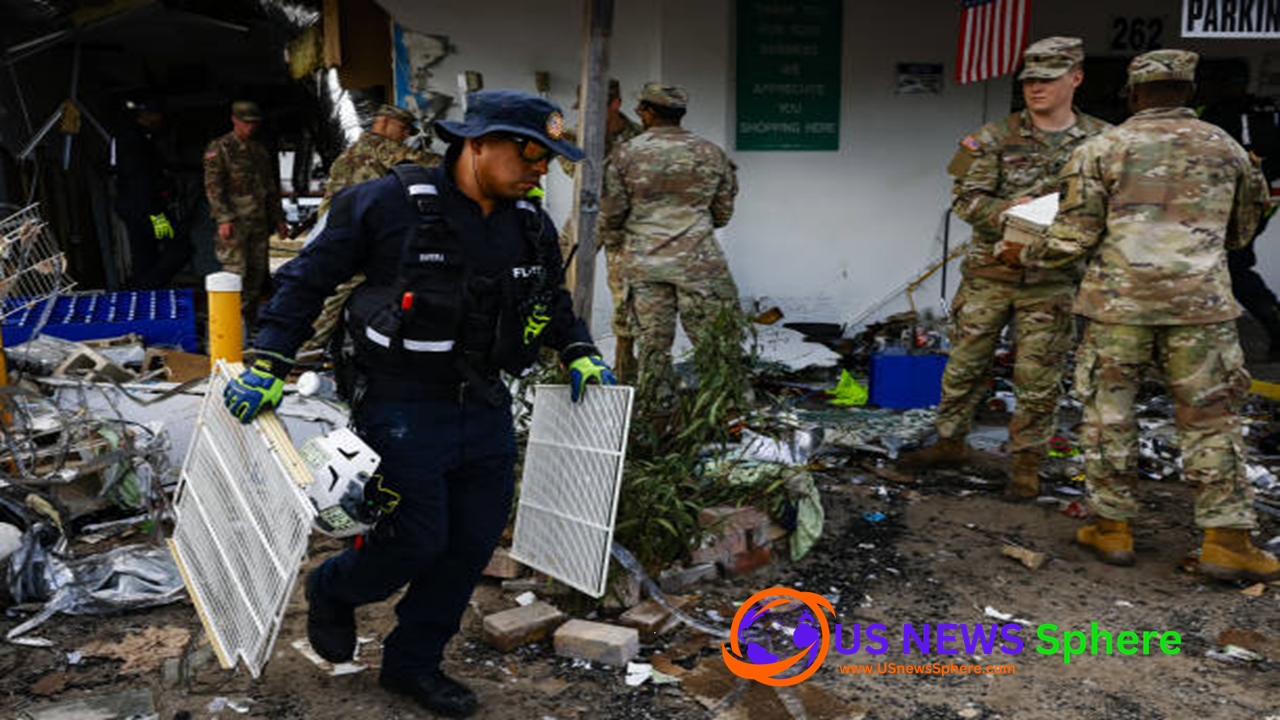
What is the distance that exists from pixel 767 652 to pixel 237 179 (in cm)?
628

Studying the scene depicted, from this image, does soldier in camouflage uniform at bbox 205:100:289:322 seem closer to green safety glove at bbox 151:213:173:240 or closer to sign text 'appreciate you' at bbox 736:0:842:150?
green safety glove at bbox 151:213:173:240

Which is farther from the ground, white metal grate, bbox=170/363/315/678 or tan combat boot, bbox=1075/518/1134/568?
white metal grate, bbox=170/363/315/678

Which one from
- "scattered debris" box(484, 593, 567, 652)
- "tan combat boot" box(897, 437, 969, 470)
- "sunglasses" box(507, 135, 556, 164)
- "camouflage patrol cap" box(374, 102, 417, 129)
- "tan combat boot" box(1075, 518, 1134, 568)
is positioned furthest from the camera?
"camouflage patrol cap" box(374, 102, 417, 129)

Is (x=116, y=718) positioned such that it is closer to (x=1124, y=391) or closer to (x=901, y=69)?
(x=1124, y=391)

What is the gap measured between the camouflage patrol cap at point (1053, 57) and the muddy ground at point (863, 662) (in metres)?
2.05

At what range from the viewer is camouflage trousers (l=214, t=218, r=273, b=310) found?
313 inches

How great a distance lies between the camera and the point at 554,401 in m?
3.25

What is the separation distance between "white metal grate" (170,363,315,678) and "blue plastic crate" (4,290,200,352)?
3.66 meters

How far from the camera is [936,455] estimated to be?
5230 mm

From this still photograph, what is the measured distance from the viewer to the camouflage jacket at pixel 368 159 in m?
6.53

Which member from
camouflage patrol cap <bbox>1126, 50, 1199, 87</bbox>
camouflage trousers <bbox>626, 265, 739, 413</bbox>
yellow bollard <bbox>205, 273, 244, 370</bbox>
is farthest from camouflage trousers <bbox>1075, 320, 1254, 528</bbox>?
yellow bollard <bbox>205, 273, 244, 370</bbox>

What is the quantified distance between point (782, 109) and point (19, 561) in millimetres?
5696

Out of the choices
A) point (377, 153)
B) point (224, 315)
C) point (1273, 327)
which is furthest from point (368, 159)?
point (1273, 327)

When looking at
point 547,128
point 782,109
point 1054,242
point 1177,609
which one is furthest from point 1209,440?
point 782,109
